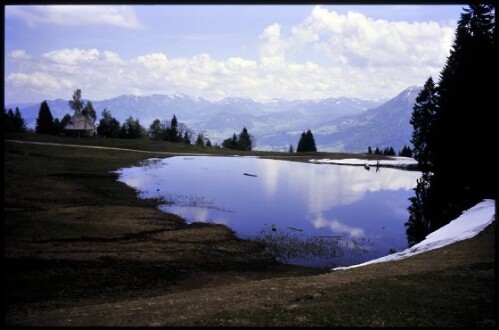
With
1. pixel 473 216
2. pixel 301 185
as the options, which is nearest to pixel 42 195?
pixel 301 185

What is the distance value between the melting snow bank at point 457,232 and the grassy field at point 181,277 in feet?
7.39

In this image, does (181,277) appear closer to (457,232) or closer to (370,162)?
(457,232)

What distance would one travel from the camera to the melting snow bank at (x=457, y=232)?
2786cm

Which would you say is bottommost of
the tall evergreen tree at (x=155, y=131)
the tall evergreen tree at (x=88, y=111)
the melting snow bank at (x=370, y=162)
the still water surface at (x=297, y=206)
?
the still water surface at (x=297, y=206)

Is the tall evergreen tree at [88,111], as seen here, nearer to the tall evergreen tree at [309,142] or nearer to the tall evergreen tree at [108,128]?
the tall evergreen tree at [108,128]

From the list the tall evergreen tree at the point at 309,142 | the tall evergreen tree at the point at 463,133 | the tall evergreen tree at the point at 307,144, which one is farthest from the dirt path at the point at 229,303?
the tall evergreen tree at the point at 309,142

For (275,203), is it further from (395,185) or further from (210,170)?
(210,170)

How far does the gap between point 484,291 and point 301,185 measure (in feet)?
180

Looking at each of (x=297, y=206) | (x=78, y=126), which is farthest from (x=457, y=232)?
(x=78, y=126)

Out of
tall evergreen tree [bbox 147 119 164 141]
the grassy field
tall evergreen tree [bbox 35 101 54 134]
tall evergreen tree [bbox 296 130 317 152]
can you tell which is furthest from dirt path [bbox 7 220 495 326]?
tall evergreen tree [bbox 147 119 164 141]

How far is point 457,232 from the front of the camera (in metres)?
30.2

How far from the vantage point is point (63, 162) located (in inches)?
3044

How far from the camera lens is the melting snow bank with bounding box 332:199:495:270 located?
27859 millimetres

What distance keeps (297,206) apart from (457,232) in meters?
23.2
